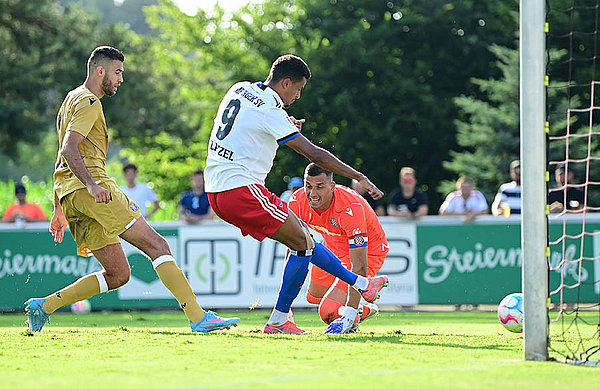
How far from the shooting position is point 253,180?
771 cm

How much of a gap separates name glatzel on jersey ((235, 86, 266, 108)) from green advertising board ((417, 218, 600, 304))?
22.6ft

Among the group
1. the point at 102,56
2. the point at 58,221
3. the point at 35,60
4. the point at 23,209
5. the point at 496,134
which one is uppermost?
the point at 35,60

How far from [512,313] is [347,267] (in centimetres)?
173

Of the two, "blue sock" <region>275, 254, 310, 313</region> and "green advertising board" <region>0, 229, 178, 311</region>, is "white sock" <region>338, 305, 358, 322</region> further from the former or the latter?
"green advertising board" <region>0, 229, 178, 311</region>

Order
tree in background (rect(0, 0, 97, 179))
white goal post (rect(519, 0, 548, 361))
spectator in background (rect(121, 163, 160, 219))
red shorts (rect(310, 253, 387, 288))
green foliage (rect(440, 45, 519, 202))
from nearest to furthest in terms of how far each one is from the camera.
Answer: white goal post (rect(519, 0, 548, 361))
red shorts (rect(310, 253, 387, 288))
spectator in background (rect(121, 163, 160, 219))
green foliage (rect(440, 45, 519, 202))
tree in background (rect(0, 0, 97, 179))

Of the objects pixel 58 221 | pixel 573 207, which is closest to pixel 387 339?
pixel 58 221

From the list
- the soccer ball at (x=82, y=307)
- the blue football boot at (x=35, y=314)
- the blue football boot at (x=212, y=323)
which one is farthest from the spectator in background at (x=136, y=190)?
the blue football boot at (x=212, y=323)

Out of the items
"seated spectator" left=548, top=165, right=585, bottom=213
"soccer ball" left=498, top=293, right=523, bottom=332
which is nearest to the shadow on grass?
"soccer ball" left=498, top=293, right=523, bottom=332

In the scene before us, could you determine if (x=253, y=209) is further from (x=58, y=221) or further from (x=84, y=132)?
(x=58, y=221)

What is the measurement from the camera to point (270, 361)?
605 centimetres

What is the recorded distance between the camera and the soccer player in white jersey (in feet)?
24.8

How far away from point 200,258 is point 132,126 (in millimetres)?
20483

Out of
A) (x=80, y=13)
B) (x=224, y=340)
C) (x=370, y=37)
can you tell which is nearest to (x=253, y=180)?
(x=224, y=340)

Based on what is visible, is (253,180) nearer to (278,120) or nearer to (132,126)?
(278,120)
